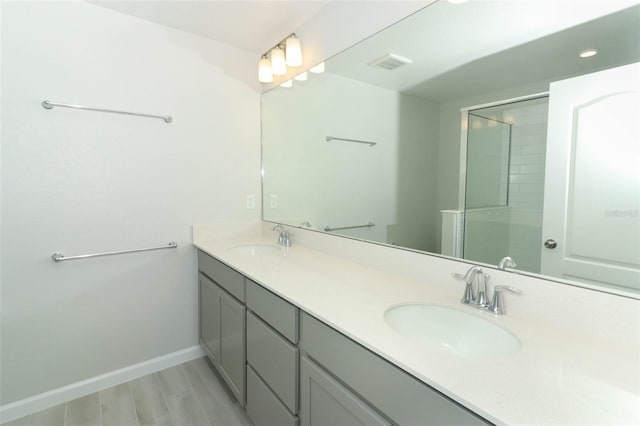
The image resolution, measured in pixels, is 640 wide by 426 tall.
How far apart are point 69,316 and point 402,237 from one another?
1983 mm

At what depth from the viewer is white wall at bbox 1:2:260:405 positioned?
1669 millimetres

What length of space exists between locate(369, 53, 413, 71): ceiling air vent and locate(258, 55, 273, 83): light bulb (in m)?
0.91

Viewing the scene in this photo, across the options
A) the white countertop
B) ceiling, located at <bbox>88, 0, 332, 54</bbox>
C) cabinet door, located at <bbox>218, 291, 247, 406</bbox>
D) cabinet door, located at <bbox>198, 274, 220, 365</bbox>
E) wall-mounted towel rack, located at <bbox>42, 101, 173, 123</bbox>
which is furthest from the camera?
cabinet door, located at <bbox>198, 274, 220, 365</bbox>

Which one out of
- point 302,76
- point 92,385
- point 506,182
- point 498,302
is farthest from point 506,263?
point 92,385

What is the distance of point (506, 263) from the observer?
1.05 metres

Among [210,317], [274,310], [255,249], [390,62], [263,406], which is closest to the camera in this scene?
[274,310]

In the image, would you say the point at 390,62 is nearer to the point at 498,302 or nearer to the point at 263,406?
the point at 498,302

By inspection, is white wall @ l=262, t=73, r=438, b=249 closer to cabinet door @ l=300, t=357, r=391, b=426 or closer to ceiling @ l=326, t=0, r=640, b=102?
ceiling @ l=326, t=0, r=640, b=102

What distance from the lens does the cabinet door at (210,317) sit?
6.30 feet

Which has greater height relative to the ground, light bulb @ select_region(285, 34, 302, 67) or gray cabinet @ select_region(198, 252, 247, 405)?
light bulb @ select_region(285, 34, 302, 67)

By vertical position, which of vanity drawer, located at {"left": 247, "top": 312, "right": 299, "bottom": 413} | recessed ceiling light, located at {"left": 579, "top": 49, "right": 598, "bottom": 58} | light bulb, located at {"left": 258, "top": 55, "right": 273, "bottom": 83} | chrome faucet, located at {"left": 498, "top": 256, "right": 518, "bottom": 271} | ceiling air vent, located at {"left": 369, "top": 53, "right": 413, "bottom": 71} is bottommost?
vanity drawer, located at {"left": 247, "top": 312, "right": 299, "bottom": 413}

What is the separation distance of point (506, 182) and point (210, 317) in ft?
6.07

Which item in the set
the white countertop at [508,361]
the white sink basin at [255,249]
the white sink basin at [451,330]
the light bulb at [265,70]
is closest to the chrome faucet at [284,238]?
the white sink basin at [255,249]

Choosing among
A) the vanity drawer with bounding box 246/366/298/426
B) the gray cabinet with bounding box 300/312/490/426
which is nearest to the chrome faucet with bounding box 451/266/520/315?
the gray cabinet with bounding box 300/312/490/426
